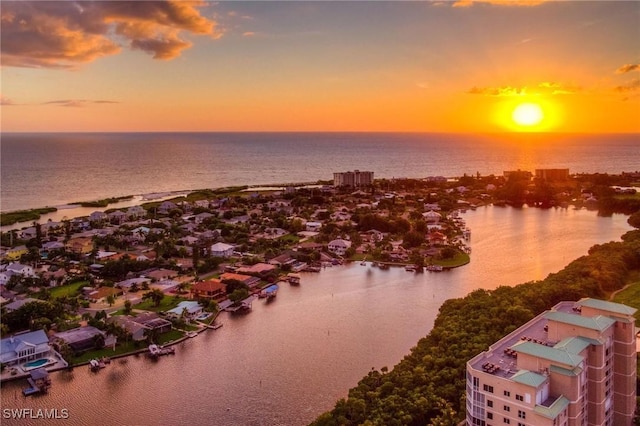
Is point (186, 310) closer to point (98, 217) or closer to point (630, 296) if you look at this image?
point (630, 296)

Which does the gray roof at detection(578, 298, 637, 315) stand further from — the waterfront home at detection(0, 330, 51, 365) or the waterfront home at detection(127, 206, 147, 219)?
the waterfront home at detection(127, 206, 147, 219)

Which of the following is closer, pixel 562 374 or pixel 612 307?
pixel 562 374

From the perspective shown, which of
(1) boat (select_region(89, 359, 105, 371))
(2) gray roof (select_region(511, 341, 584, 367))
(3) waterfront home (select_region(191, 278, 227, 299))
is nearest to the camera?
(2) gray roof (select_region(511, 341, 584, 367))

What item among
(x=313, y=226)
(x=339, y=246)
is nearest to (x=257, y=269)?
(x=339, y=246)

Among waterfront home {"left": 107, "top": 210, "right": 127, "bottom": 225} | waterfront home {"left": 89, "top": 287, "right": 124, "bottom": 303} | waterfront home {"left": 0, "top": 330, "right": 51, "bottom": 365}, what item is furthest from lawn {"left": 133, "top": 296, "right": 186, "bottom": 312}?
waterfront home {"left": 107, "top": 210, "right": 127, "bottom": 225}

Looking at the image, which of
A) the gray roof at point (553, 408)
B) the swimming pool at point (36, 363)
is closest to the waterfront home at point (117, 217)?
the swimming pool at point (36, 363)

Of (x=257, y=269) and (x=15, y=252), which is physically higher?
(x=15, y=252)

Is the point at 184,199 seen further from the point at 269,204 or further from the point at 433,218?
the point at 433,218
